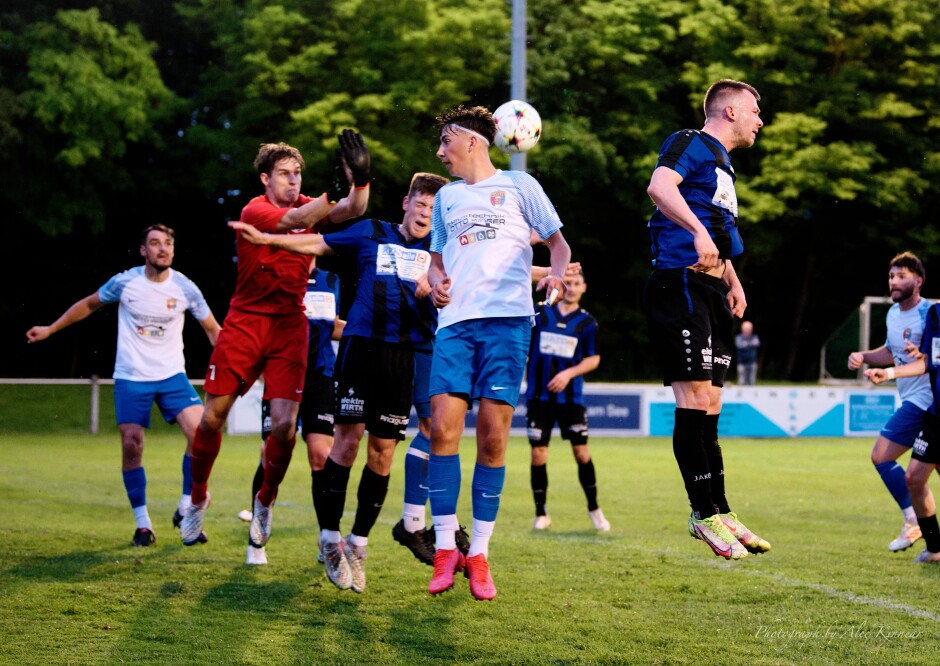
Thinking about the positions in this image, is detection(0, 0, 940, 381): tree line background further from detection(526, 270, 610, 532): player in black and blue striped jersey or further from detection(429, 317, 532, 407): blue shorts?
detection(429, 317, 532, 407): blue shorts

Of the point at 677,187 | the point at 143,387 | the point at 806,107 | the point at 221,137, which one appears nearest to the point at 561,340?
the point at 143,387

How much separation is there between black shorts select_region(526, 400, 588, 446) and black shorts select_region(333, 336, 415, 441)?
4.36 metres

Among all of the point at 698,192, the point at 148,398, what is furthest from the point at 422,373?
the point at 148,398

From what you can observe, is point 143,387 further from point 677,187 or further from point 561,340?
point 677,187

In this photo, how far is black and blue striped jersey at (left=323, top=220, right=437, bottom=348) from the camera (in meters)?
7.45

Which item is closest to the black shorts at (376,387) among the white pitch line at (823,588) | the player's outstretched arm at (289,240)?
the player's outstretched arm at (289,240)

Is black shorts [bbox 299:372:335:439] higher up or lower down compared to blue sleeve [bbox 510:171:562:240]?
lower down

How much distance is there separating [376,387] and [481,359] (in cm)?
134

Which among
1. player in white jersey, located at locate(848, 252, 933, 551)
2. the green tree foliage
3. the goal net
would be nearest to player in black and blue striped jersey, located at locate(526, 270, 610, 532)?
player in white jersey, located at locate(848, 252, 933, 551)

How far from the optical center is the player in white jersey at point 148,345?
9828mm

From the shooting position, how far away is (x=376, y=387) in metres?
7.36

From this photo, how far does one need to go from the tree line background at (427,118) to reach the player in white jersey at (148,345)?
20392 millimetres

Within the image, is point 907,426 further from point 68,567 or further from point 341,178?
point 68,567

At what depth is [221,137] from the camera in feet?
109
